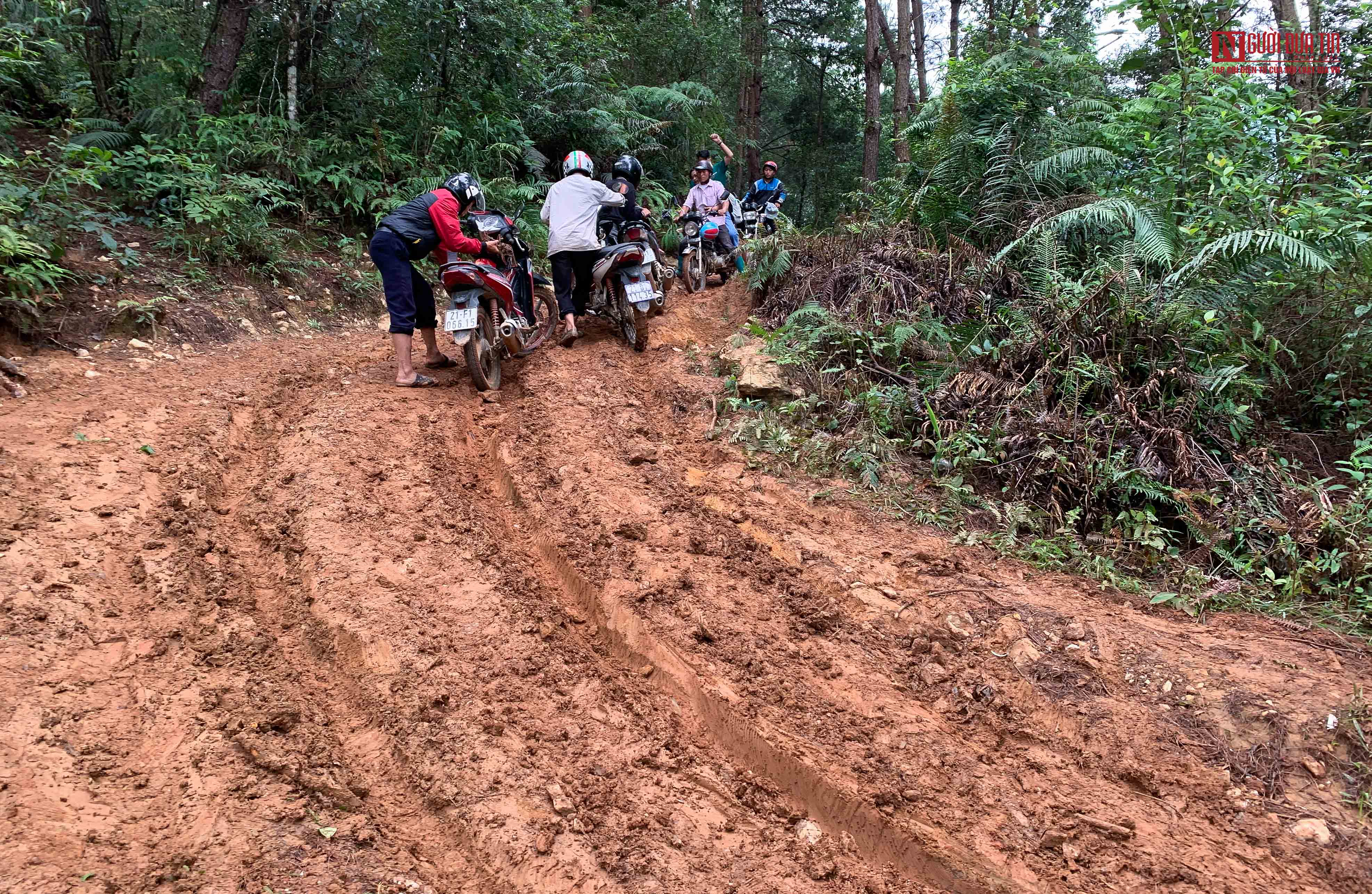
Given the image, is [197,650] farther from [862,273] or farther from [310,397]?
[862,273]

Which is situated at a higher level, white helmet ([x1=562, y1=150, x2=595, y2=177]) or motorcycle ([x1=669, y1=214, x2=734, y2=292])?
white helmet ([x1=562, y1=150, x2=595, y2=177])

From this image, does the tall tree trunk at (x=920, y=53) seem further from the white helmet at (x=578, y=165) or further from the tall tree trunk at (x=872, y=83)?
the white helmet at (x=578, y=165)

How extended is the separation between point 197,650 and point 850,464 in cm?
355

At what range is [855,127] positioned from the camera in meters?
22.6

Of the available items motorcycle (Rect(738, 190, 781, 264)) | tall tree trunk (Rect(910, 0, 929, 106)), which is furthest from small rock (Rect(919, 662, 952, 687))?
tall tree trunk (Rect(910, 0, 929, 106))

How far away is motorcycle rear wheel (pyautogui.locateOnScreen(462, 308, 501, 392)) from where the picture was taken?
578cm

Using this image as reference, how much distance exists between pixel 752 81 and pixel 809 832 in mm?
16174

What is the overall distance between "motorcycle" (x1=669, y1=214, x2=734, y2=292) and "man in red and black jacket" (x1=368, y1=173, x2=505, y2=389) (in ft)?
12.7

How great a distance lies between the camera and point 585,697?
3072 millimetres

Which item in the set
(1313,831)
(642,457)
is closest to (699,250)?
(642,457)

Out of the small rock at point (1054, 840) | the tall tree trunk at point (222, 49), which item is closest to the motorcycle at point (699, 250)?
the tall tree trunk at point (222, 49)

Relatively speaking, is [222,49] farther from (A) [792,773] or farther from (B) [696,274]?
(A) [792,773]

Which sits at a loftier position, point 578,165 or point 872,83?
point 872,83

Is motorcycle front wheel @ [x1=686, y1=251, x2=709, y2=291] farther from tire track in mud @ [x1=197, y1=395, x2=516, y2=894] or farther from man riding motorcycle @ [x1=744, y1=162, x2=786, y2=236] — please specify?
tire track in mud @ [x1=197, y1=395, x2=516, y2=894]
